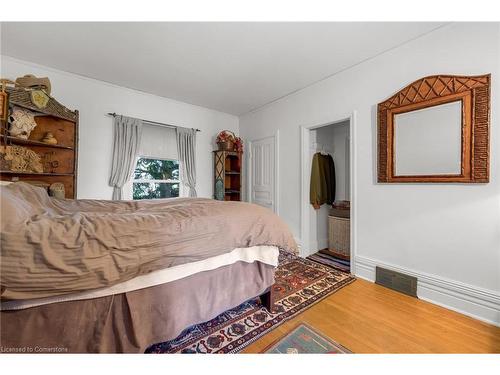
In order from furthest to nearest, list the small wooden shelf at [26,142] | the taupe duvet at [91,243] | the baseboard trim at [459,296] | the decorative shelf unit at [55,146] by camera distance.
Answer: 1. the decorative shelf unit at [55,146]
2. the small wooden shelf at [26,142]
3. the baseboard trim at [459,296]
4. the taupe duvet at [91,243]

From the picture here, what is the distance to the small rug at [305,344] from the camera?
4.25 ft

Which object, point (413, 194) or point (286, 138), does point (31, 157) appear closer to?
point (286, 138)

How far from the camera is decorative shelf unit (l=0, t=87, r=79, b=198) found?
2.15 m

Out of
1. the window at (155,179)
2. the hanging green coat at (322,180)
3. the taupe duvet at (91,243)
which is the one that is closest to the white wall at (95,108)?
the window at (155,179)

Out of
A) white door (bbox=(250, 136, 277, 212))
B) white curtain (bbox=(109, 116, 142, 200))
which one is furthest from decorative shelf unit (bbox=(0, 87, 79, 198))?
white door (bbox=(250, 136, 277, 212))

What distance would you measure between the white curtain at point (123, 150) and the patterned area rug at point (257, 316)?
231 cm

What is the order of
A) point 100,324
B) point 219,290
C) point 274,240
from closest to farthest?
point 100,324
point 219,290
point 274,240

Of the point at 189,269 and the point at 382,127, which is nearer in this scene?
the point at 189,269

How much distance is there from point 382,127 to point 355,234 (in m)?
1.24

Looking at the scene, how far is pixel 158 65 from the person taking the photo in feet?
8.00

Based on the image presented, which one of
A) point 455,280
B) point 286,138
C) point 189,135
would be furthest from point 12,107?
point 455,280

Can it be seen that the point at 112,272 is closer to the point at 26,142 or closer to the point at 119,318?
the point at 119,318

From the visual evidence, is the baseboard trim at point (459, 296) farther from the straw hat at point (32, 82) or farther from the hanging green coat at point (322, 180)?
the straw hat at point (32, 82)

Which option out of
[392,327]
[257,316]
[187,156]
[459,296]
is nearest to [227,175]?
[187,156]
